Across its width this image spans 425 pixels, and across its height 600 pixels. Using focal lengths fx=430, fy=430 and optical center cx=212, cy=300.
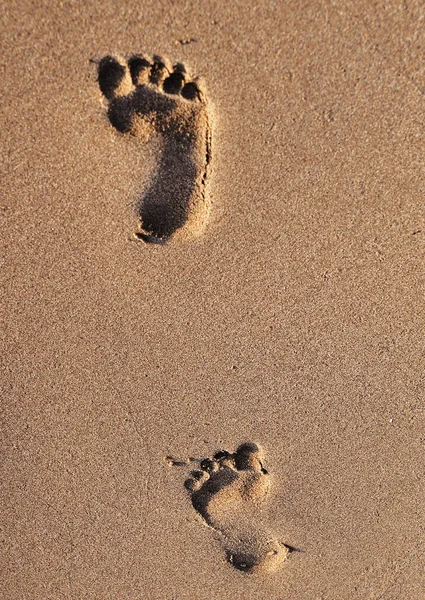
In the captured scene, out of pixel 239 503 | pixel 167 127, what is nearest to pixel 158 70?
pixel 167 127

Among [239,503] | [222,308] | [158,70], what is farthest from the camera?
[239,503]

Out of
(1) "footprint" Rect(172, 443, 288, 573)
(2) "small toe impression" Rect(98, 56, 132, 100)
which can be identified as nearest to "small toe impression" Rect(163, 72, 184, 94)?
(2) "small toe impression" Rect(98, 56, 132, 100)

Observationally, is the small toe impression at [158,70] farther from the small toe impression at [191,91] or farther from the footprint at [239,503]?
the footprint at [239,503]

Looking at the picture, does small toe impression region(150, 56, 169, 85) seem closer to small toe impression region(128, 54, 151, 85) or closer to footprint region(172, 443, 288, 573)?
small toe impression region(128, 54, 151, 85)

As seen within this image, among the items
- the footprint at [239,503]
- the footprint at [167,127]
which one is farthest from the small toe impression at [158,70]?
the footprint at [239,503]

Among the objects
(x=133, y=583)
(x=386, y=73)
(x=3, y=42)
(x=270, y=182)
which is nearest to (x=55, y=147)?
(x=3, y=42)

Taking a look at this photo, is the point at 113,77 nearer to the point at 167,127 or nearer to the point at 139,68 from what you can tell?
the point at 139,68

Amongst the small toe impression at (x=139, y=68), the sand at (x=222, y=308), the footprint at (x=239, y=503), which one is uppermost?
the small toe impression at (x=139, y=68)

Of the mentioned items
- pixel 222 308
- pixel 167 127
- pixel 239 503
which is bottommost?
pixel 239 503

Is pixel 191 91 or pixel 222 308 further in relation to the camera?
pixel 222 308
